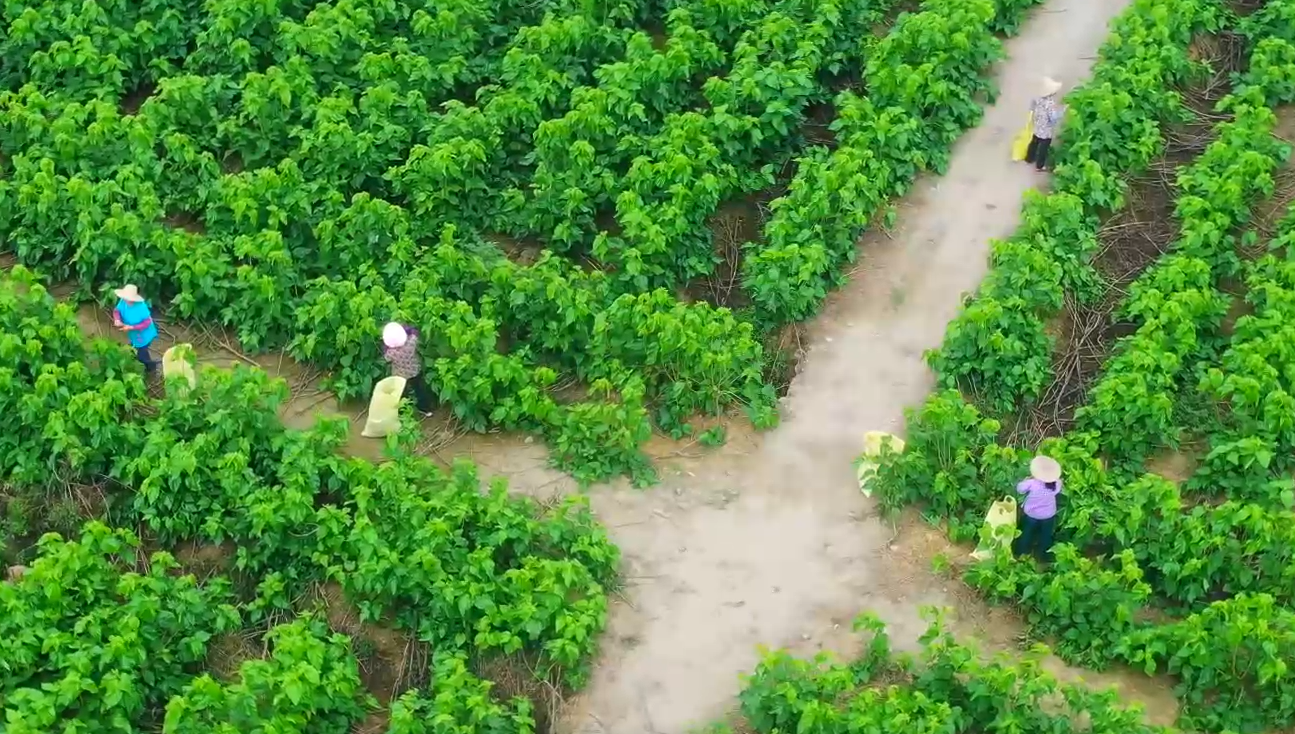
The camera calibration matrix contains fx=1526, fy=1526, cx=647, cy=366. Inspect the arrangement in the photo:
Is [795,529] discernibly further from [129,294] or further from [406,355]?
[129,294]

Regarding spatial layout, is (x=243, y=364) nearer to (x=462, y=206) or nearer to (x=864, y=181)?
(x=462, y=206)

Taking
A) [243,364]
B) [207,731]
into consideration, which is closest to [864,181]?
[243,364]

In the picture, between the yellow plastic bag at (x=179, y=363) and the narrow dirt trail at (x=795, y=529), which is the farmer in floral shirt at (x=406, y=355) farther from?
the yellow plastic bag at (x=179, y=363)

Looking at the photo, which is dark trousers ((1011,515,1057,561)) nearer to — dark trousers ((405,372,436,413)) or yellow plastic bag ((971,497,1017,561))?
yellow plastic bag ((971,497,1017,561))

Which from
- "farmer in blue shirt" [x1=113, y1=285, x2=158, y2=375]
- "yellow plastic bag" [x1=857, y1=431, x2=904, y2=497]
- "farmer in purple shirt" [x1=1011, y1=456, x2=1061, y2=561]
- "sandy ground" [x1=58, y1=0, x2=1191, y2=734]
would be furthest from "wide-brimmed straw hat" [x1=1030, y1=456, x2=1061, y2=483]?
"farmer in blue shirt" [x1=113, y1=285, x2=158, y2=375]

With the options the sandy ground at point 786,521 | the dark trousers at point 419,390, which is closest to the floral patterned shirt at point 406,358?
the dark trousers at point 419,390

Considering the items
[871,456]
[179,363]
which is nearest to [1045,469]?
[871,456]
